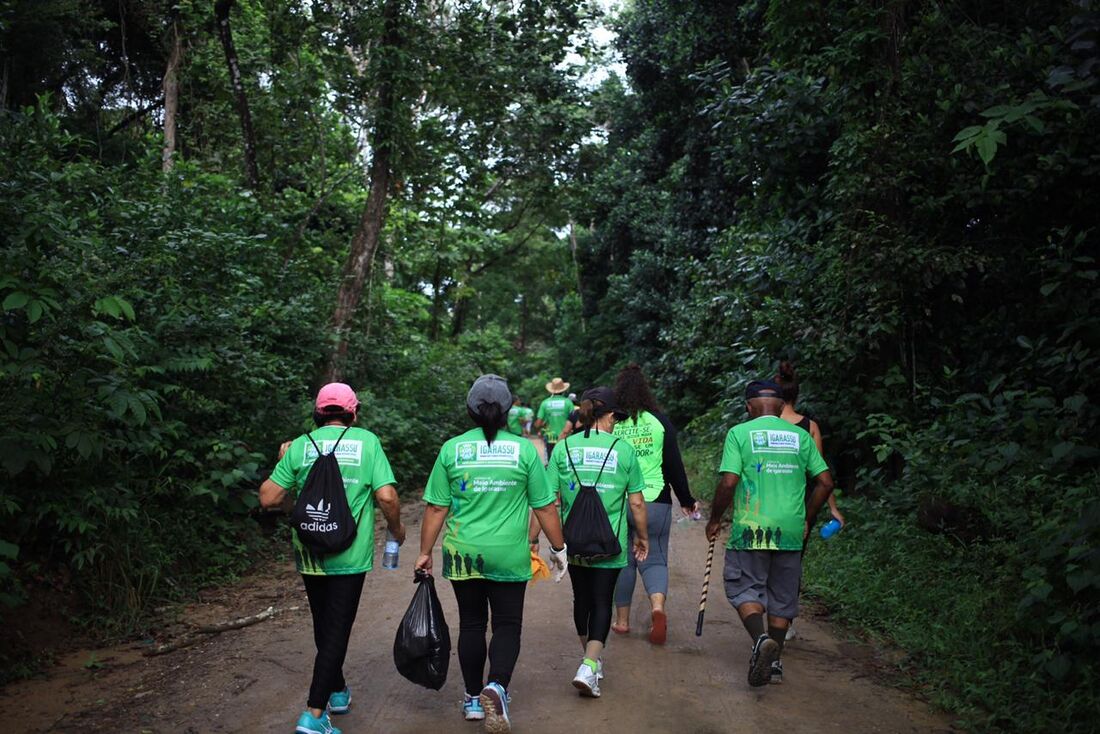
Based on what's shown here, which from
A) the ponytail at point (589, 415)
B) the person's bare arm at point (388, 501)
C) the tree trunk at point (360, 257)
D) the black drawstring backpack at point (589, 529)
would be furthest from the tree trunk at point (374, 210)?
the person's bare arm at point (388, 501)

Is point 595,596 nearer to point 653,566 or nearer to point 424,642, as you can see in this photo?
point 424,642

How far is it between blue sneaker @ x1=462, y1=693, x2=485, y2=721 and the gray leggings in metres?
2.12

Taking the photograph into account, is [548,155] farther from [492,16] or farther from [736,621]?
[736,621]

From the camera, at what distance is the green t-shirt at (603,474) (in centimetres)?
569

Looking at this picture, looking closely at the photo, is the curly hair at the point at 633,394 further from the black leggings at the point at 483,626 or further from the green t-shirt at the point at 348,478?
the green t-shirt at the point at 348,478

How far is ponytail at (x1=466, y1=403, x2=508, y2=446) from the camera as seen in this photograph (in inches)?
195

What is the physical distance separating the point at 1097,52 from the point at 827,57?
5671 millimetres

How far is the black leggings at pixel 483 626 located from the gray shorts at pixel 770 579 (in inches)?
63.3

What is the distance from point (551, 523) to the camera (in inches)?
206

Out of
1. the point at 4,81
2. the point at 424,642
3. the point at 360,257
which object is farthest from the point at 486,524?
the point at 4,81

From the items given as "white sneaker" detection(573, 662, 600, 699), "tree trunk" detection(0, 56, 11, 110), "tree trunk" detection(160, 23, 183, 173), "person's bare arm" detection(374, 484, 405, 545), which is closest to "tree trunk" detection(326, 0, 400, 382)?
"tree trunk" detection(160, 23, 183, 173)

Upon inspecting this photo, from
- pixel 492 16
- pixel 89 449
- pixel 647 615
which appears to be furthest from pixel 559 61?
pixel 89 449

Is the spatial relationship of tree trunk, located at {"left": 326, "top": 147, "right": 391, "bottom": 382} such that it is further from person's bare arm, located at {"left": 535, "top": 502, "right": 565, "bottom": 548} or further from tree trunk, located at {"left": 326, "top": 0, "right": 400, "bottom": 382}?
person's bare arm, located at {"left": 535, "top": 502, "right": 565, "bottom": 548}

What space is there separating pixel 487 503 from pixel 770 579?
212 centimetres
